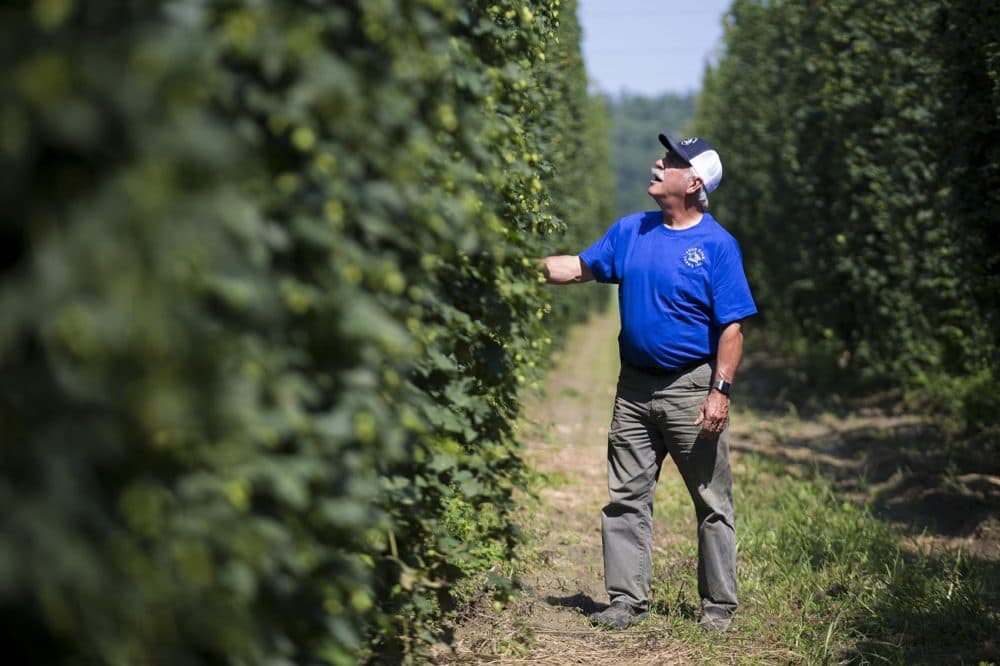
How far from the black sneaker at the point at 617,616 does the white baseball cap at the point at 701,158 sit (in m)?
1.96

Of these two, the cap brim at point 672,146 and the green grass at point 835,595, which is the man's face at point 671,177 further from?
the green grass at point 835,595

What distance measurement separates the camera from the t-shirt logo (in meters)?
5.04

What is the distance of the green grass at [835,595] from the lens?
481cm

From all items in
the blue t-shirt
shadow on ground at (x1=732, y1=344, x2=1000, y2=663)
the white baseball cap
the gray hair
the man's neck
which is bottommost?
shadow on ground at (x1=732, y1=344, x2=1000, y2=663)

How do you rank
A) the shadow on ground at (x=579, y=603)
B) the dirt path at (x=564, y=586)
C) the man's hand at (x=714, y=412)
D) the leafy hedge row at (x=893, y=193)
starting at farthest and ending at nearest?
the leafy hedge row at (x=893, y=193)
the shadow on ground at (x=579, y=603)
the man's hand at (x=714, y=412)
the dirt path at (x=564, y=586)

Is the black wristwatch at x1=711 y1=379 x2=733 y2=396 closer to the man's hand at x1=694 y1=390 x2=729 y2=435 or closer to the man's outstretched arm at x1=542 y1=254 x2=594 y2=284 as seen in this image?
the man's hand at x1=694 y1=390 x2=729 y2=435

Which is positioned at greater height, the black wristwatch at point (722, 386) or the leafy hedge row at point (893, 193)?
the leafy hedge row at point (893, 193)

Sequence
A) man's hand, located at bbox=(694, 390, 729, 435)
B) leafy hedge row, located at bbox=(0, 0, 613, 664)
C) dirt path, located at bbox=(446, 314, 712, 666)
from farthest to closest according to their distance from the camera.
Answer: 1. man's hand, located at bbox=(694, 390, 729, 435)
2. dirt path, located at bbox=(446, 314, 712, 666)
3. leafy hedge row, located at bbox=(0, 0, 613, 664)

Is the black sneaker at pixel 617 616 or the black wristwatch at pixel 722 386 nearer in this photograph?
the black wristwatch at pixel 722 386

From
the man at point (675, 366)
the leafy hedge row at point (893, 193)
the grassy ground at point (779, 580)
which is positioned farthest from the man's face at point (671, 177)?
the leafy hedge row at point (893, 193)

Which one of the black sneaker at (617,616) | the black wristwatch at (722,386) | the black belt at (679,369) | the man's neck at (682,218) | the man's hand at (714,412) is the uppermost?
the man's neck at (682,218)

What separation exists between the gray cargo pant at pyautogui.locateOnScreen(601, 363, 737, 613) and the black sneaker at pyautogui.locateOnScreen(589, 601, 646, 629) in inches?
1.4

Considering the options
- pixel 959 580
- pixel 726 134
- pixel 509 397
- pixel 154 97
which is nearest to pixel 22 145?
pixel 154 97

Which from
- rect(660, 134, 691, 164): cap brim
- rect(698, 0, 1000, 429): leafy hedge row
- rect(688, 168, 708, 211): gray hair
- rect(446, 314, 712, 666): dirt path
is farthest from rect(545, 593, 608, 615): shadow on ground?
rect(698, 0, 1000, 429): leafy hedge row
